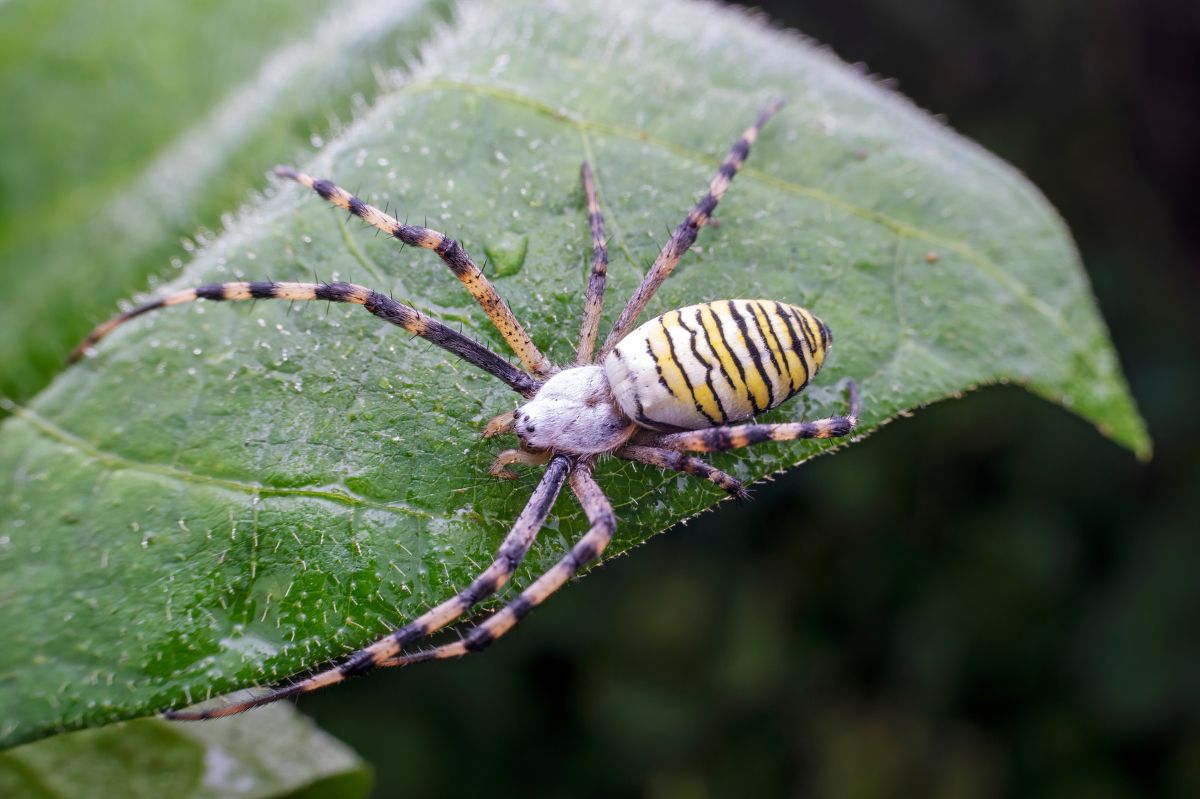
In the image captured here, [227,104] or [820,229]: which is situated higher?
[820,229]

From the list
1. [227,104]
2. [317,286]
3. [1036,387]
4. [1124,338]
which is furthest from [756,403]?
[1124,338]

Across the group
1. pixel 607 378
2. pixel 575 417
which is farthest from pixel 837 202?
pixel 575 417

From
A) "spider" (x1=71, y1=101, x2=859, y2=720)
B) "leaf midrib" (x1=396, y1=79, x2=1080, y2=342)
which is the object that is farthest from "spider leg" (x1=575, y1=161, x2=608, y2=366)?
"leaf midrib" (x1=396, y1=79, x2=1080, y2=342)

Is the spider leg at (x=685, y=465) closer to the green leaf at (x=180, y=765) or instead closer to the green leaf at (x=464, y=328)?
the green leaf at (x=464, y=328)

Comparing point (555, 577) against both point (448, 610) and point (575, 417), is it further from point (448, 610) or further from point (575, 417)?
point (575, 417)

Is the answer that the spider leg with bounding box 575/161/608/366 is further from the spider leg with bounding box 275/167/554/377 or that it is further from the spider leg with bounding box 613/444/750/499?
the spider leg with bounding box 613/444/750/499

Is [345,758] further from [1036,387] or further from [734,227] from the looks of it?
[1036,387]

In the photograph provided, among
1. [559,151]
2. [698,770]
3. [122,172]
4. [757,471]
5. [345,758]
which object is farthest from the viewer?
[698,770]

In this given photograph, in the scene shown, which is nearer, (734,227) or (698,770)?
(734,227)
